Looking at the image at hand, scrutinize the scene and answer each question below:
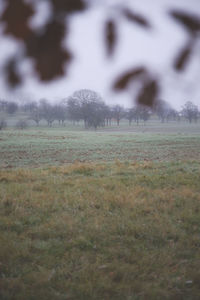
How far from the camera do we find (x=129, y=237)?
13.2ft

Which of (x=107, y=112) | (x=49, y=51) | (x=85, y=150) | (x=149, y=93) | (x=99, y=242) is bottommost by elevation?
(x=99, y=242)

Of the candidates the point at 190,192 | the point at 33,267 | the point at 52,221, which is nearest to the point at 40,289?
the point at 33,267

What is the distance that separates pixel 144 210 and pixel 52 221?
2143 millimetres

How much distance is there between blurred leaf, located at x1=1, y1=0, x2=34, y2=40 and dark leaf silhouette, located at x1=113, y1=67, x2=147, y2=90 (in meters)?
0.50

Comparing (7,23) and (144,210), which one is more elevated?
(7,23)

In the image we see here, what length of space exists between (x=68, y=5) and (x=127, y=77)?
17.0 inches

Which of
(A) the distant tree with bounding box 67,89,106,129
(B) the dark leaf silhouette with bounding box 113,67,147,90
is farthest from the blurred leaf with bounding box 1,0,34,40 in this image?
(A) the distant tree with bounding box 67,89,106,129

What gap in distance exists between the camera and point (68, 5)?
94 centimetres

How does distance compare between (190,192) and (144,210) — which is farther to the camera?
(190,192)

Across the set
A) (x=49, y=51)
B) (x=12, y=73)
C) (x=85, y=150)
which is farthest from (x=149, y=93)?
(x=85, y=150)

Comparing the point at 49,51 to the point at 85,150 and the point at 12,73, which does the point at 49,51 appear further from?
the point at 85,150

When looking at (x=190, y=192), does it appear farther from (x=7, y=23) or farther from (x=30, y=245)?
(x=7, y=23)

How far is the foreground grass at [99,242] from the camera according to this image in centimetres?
285

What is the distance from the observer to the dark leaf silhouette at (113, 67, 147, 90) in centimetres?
115
